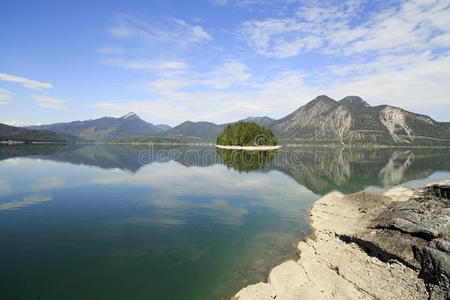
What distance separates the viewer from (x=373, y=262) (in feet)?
69.9

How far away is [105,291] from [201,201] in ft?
90.9

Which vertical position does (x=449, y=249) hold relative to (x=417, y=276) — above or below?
above

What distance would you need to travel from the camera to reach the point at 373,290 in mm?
17656

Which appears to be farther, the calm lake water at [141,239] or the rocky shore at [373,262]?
the calm lake water at [141,239]

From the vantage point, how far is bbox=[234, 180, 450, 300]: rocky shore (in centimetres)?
1733

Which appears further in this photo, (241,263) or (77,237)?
(77,237)

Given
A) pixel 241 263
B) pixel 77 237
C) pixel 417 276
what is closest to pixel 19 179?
pixel 77 237

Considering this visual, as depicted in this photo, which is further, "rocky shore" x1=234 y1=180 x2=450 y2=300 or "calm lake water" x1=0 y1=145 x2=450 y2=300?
"calm lake water" x1=0 y1=145 x2=450 y2=300

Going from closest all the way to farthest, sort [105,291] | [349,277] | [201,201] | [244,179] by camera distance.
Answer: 1. [105,291]
2. [349,277]
3. [201,201]
4. [244,179]

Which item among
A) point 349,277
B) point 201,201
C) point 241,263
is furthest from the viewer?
point 201,201

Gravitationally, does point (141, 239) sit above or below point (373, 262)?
below

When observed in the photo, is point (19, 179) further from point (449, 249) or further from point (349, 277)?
point (449, 249)

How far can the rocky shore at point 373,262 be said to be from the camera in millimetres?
17328

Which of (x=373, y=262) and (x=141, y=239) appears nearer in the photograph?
(x=373, y=262)
